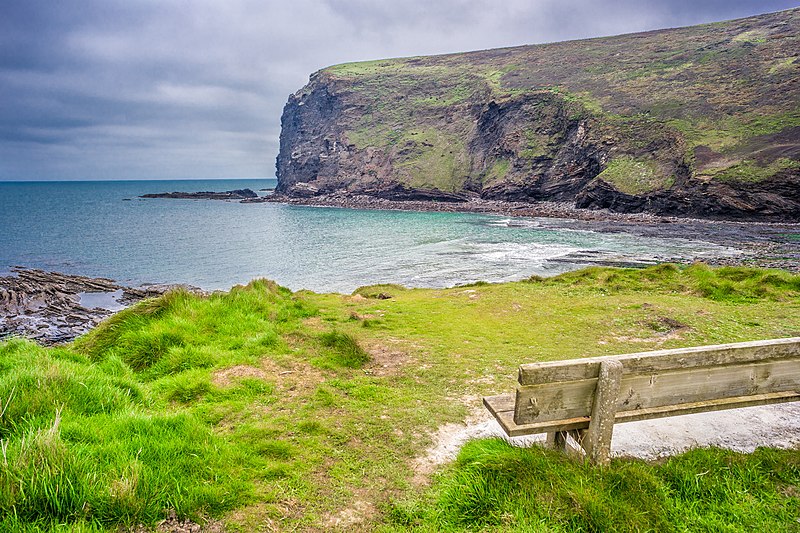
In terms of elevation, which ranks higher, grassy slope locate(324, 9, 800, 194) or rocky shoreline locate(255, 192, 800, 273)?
grassy slope locate(324, 9, 800, 194)

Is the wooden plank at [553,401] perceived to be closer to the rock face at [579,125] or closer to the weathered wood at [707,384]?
the weathered wood at [707,384]

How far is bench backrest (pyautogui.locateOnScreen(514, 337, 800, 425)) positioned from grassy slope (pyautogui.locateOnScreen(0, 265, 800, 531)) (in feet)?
1.82

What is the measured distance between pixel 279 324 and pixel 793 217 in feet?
224

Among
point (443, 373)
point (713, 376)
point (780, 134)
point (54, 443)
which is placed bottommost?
point (443, 373)

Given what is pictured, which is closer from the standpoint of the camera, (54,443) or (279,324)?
(54,443)

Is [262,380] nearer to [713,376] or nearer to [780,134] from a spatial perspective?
[713,376]

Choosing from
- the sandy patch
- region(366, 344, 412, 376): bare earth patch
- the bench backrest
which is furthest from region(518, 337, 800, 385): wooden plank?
region(366, 344, 412, 376): bare earth patch

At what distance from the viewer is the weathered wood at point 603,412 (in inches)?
142

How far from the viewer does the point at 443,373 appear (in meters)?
7.50

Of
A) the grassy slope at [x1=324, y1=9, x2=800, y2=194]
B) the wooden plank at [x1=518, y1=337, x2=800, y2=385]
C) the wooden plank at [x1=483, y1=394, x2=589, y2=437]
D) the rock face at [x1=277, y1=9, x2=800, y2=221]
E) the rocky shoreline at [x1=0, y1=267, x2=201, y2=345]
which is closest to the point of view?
the wooden plank at [x1=518, y1=337, x2=800, y2=385]

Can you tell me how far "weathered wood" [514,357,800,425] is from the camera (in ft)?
12.0

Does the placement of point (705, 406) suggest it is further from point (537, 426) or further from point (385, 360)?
point (385, 360)

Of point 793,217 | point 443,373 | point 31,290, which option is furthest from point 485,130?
point 443,373

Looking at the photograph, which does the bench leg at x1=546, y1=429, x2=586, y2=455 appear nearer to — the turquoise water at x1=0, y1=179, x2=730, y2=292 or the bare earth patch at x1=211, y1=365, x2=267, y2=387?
the bare earth patch at x1=211, y1=365, x2=267, y2=387
